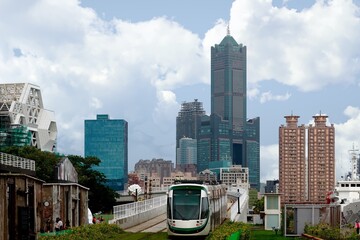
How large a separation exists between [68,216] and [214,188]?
859 cm

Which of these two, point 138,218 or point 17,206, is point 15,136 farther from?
point 17,206

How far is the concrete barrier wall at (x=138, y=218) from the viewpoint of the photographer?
56.8 metres

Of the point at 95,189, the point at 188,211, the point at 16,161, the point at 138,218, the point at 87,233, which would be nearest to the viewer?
the point at 87,233

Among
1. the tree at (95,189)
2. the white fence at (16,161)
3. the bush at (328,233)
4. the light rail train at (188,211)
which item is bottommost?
the tree at (95,189)

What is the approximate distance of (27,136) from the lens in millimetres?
198625

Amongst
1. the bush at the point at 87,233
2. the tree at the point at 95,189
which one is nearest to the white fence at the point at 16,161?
the bush at the point at 87,233

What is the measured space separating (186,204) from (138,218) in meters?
22.1

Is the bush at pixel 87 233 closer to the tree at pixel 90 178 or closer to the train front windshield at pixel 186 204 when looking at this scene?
the train front windshield at pixel 186 204

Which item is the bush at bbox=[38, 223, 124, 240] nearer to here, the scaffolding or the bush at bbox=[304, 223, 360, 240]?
the bush at bbox=[304, 223, 360, 240]

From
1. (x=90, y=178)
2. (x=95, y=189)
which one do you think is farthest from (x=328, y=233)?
(x=95, y=189)

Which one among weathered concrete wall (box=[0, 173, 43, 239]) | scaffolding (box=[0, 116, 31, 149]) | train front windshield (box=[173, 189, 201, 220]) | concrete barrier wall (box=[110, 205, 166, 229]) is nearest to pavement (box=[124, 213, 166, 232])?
concrete barrier wall (box=[110, 205, 166, 229])

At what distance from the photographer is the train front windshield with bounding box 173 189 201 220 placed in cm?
4338

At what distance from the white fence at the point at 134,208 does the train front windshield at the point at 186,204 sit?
12935mm

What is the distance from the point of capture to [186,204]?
43.6 m
